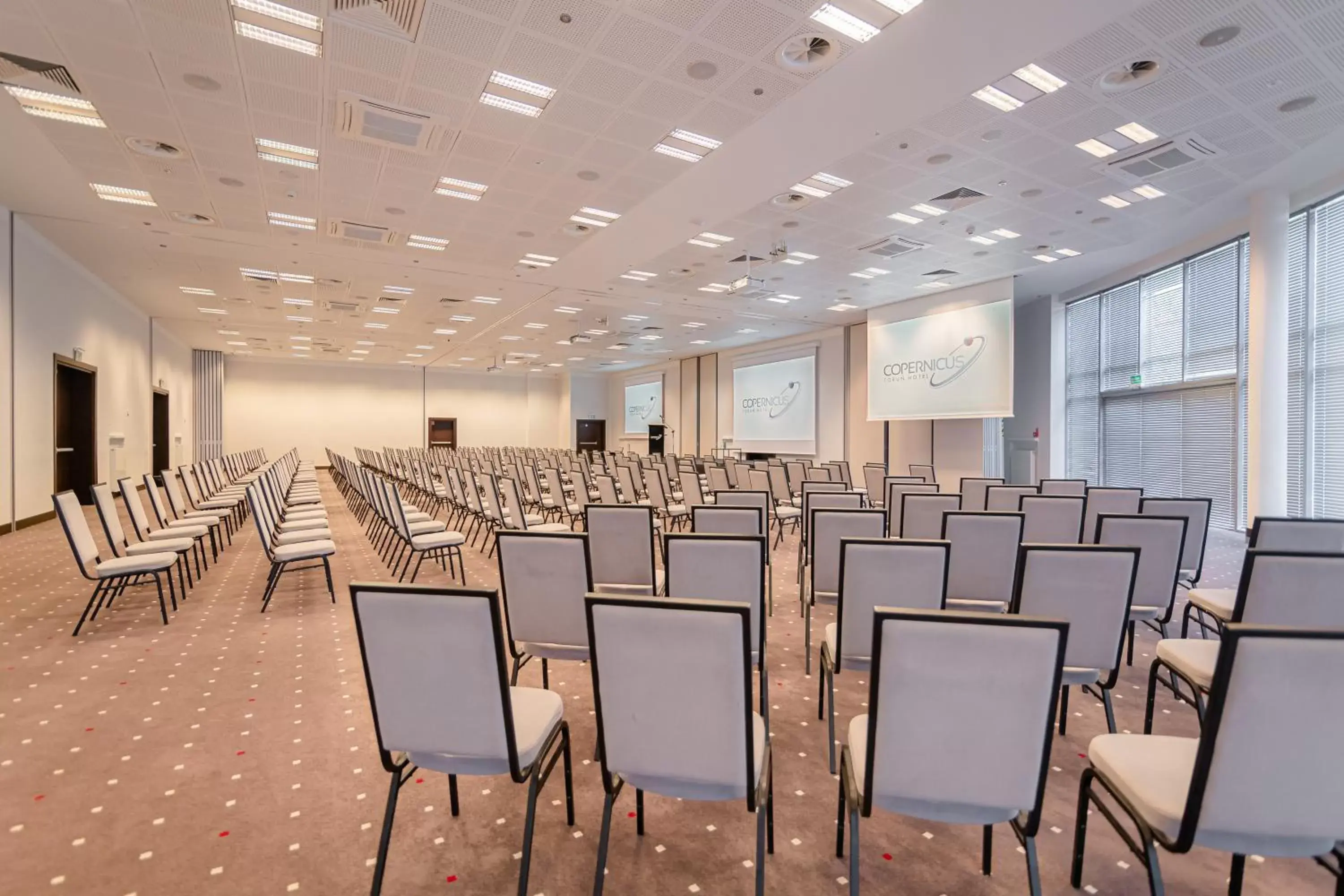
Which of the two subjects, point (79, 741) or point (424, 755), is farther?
point (79, 741)

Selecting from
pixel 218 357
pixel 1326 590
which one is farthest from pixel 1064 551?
pixel 218 357

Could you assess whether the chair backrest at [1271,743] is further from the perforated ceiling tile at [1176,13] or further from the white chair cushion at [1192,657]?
the perforated ceiling tile at [1176,13]

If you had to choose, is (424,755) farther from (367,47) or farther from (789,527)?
(789,527)

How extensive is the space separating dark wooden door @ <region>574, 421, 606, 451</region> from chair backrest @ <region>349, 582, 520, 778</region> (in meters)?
24.7

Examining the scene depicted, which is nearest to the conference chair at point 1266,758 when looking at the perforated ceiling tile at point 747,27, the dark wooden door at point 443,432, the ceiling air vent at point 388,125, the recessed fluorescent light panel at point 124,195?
the perforated ceiling tile at point 747,27

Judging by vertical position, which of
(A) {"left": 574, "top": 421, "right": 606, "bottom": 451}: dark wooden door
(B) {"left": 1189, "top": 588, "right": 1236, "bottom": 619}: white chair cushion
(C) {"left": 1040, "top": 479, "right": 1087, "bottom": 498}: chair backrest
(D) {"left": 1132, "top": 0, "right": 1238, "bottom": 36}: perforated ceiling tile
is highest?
(D) {"left": 1132, "top": 0, "right": 1238, "bottom": 36}: perforated ceiling tile

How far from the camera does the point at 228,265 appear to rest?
10172 millimetres

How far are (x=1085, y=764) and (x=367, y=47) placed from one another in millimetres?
6001

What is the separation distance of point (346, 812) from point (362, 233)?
8255 mm

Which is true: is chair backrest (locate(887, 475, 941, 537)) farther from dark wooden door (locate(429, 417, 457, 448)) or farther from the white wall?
dark wooden door (locate(429, 417, 457, 448))

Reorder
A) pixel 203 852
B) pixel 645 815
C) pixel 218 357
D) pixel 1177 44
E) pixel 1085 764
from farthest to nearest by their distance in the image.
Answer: pixel 218 357 < pixel 1177 44 < pixel 1085 764 < pixel 645 815 < pixel 203 852

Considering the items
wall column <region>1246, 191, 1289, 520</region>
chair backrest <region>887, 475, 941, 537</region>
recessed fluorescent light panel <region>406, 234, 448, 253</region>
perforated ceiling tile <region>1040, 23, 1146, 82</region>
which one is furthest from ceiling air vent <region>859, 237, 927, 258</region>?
recessed fluorescent light panel <region>406, 234, 448, 253</region>

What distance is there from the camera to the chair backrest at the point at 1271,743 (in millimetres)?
1266

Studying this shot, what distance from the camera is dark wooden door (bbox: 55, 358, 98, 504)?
10281 mm
